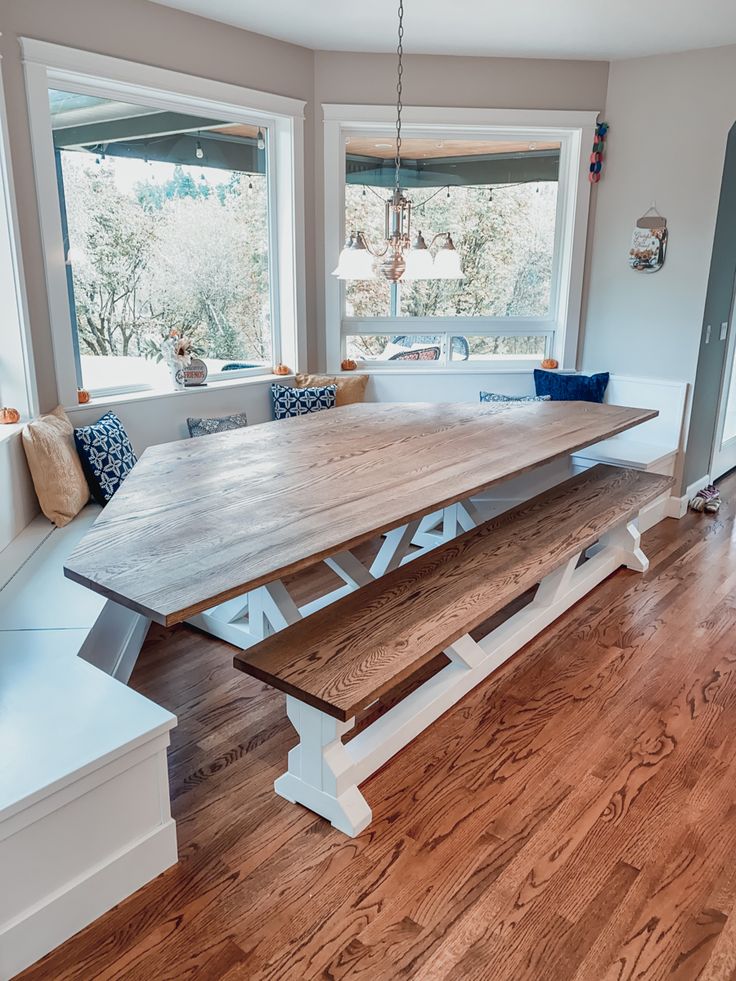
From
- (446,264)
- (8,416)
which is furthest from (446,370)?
(8,416)

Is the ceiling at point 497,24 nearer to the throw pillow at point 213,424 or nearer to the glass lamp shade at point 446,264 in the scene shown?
the glass lamp shade at point 446,264

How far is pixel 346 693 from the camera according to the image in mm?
1755

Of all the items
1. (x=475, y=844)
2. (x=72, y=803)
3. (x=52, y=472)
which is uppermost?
(x=52, y=472)

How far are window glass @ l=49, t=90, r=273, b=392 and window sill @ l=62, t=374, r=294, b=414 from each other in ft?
0.31

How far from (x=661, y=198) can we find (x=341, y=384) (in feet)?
6.59

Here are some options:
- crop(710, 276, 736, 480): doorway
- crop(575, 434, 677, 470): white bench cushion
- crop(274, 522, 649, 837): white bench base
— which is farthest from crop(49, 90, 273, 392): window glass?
crop(710, 276, 736, 480): doorway

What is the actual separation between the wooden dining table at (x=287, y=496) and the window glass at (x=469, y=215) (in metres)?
1.27

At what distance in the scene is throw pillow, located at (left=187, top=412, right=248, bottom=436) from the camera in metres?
3.76

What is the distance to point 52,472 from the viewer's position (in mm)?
2926

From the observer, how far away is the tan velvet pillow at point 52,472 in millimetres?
2900

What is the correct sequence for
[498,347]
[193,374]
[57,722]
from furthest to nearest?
[498,347], [193,374], [57,722]

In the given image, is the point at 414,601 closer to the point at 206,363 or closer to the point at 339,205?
the point at 206,363

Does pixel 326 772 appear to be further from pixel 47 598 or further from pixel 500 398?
pixel 500 398

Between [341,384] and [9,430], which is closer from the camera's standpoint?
[9,430]
